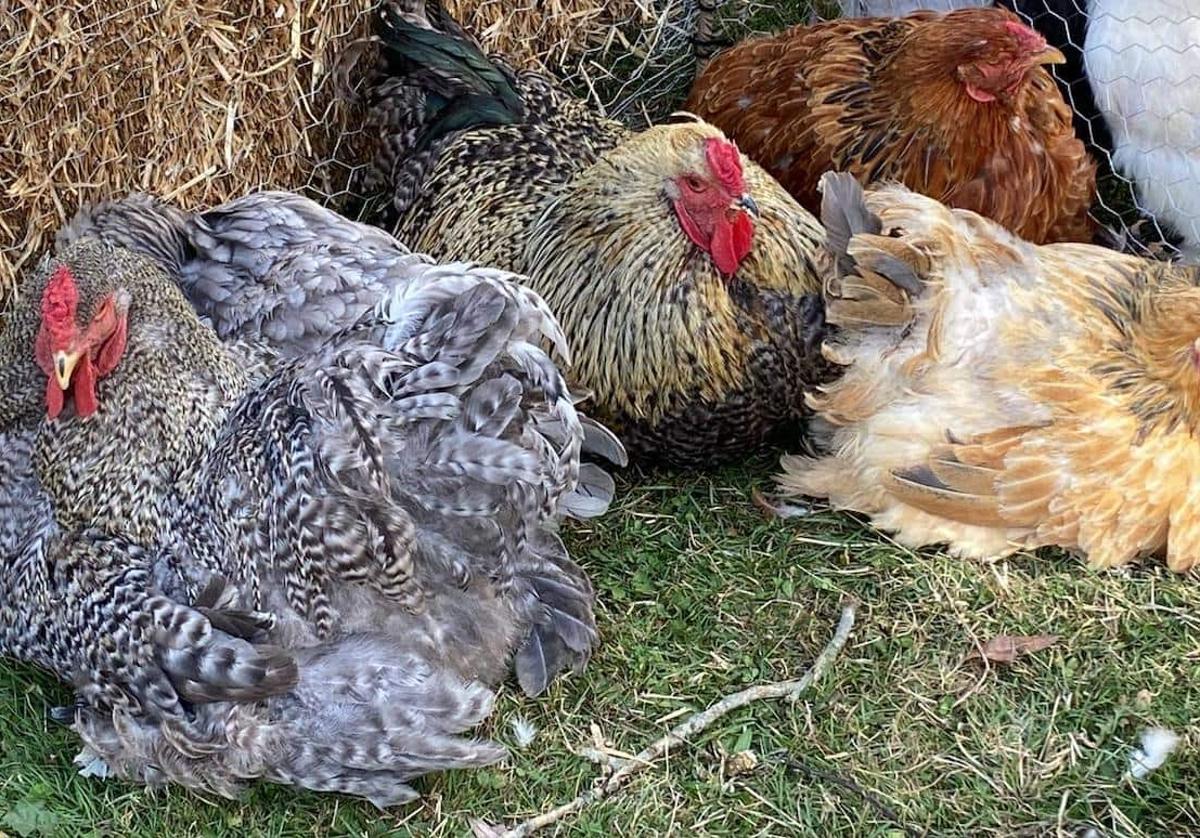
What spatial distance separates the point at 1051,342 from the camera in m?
2.83

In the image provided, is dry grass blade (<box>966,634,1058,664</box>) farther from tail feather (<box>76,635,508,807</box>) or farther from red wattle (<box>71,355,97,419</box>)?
red wattle (<box>71,355,97,419</box>)

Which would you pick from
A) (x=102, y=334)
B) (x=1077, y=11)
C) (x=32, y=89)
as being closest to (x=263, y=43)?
(x=32, y=89)

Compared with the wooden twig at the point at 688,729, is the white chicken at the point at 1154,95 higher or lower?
higher

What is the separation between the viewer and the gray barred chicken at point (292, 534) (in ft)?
7.73

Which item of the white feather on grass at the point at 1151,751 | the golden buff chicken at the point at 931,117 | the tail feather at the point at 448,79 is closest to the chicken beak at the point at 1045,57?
the golden buff chicken at the point at 931,117

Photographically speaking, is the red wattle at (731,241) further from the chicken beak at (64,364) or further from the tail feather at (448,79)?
the chicken beak at (64,364)

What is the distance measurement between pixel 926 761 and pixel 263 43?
2.44 meters

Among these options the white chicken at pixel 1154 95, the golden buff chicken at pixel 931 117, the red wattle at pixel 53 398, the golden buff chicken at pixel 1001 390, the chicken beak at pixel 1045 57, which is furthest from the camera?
the white chicken at pixel 1154 95


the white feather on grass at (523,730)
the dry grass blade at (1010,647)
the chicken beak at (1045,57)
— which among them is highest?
the chicken beak at (1045,57)

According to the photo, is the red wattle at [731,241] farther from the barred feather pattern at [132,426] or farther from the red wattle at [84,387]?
the red wattle at [84,387]

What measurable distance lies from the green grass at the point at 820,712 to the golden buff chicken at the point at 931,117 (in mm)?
984

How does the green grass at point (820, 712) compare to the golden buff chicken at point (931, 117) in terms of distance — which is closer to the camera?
the green grass at point (820, 712)

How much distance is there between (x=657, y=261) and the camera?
2.82 metres

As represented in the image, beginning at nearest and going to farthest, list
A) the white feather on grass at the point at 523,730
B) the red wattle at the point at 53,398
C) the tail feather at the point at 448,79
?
the red wattle at the point at 53,398 < the white feather on grass at the point at 523,730 < the tail feather at the point at 448,79
